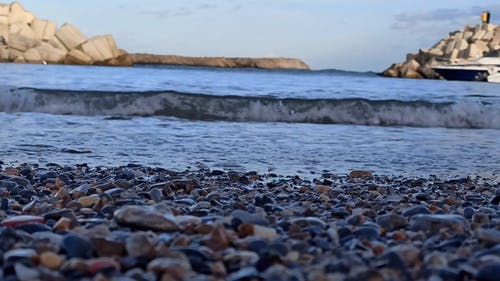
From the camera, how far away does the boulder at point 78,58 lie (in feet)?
198

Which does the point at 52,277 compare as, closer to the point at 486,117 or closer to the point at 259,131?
the point at 259,131

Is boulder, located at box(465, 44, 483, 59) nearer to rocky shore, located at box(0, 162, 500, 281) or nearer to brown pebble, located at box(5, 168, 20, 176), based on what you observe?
brown pebble, located at box(5, 168, 20, 176)

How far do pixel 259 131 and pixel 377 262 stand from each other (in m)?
6.69

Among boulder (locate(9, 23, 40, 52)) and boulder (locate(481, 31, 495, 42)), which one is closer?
boulder (locate(481, 31, 495, 42))

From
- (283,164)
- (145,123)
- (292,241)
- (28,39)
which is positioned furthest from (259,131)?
(28,39)

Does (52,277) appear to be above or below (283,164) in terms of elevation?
above

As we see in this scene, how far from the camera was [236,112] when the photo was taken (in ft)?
37.0

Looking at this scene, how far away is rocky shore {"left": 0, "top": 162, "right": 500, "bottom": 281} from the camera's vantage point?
1.78m

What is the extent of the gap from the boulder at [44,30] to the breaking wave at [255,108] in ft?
182

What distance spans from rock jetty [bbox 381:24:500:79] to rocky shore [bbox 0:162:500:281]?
5015cm

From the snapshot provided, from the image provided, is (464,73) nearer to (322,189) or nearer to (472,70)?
(472,70)

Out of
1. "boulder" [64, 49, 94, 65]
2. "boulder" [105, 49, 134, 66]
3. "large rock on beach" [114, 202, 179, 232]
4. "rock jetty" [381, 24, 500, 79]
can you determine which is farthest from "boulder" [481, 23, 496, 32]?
"large rock on beach" [114, 202, 179, 232]

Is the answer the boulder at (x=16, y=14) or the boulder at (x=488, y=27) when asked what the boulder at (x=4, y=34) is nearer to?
the boulder at (x=16, y=14)

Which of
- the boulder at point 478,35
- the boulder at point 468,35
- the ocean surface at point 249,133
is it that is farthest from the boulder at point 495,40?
the ocean surface at point 249,133
